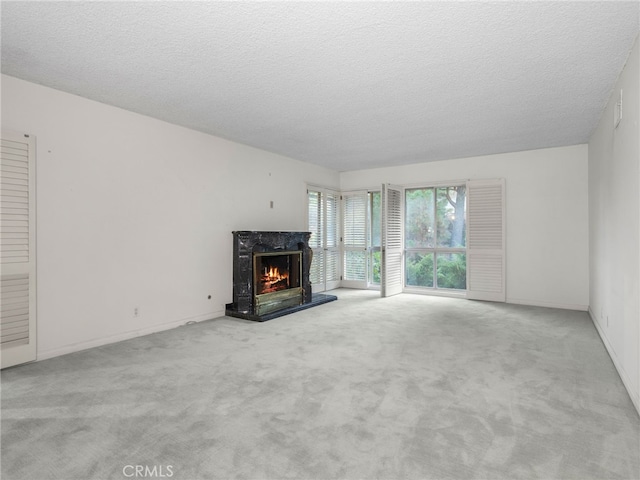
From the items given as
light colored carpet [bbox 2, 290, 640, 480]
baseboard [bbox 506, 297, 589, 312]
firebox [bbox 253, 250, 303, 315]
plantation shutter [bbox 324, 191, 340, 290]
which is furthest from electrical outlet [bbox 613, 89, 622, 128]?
plantation shutter [bbox 324, 191, 340, 290]

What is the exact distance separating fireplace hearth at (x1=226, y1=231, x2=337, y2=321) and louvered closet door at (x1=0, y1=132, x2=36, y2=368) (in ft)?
7.54

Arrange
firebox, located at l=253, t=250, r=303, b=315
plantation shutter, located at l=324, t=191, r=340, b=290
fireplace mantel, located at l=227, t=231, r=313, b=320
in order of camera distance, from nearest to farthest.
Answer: fireplace mantel, located at l=227, t=231, r=313, b=320
firebox, located at l=253, t=250, r=303, b=315
plantation shutter, located at l=324, t=191, r=340, b=290

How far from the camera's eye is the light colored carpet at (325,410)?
1.82 m

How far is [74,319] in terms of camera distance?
3555 millimetres

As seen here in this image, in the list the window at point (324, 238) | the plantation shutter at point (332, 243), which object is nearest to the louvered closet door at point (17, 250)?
the window at point (324, 238)

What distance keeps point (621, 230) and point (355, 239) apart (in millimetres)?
4901

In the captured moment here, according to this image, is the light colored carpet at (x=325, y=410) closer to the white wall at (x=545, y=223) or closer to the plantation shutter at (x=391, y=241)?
the white wall at (x=545, y=223)

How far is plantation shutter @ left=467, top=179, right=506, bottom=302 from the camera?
6.03 m

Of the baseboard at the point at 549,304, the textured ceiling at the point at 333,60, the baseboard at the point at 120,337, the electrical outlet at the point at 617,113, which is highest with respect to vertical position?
the textured ceiling at the point at 333,60

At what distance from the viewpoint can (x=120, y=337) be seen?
3.93 m

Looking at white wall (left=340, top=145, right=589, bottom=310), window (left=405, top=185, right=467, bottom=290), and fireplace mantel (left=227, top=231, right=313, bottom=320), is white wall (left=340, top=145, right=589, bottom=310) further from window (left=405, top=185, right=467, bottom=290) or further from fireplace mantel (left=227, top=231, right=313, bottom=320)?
fireplace mantel (left=227, top=231, right=313, bottom=320)

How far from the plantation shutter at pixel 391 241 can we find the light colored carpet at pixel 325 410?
2580mm

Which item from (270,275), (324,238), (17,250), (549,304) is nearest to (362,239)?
(324,238)

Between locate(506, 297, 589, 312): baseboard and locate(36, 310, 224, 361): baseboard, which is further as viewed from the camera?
locate(506, 297, 589, 312): baseboard
